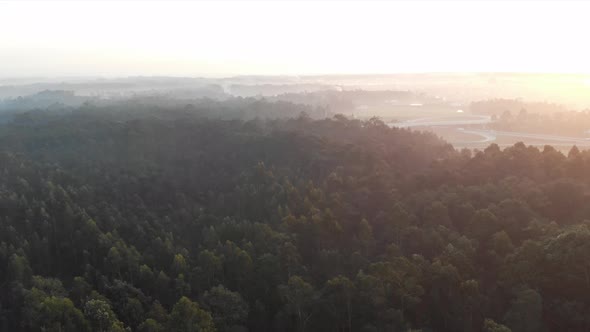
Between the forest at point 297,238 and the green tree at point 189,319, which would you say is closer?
the green tree at point 189,319

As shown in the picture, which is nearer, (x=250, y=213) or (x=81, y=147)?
(x=250, y=213)

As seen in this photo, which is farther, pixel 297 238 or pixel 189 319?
pixel 297 238

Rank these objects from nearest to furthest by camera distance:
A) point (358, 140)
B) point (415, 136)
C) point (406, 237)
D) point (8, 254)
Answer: point (406, 237) → point (8, 254) → point (358, 140) → point (415, 136)

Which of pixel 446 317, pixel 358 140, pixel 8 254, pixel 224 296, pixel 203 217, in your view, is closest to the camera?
pixel 446 317

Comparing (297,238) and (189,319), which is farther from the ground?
(297,238)

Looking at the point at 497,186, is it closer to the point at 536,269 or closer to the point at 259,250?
the point at 536,269

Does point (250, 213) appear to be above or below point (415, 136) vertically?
below

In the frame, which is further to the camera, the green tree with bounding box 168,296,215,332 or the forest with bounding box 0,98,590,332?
the forest with bounding box 0,98,590,332

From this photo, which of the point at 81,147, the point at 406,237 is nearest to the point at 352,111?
the point at 81,147
